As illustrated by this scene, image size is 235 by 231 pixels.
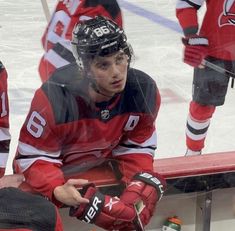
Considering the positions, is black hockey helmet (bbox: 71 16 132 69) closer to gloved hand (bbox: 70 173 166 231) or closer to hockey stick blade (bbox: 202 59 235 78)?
gloved hand (bbox: 70 173 166 231)

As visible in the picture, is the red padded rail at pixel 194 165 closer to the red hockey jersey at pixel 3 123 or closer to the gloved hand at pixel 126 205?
the gloved hand at pixel 126 205

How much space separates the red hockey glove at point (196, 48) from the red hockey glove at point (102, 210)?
549mm

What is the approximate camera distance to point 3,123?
131 cm

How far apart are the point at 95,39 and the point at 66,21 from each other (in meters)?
0.16

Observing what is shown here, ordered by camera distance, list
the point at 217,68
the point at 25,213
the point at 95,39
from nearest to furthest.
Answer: the point at 25,213
the point at 95,39
the point at 217,68

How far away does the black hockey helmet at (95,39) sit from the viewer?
3.87 ft

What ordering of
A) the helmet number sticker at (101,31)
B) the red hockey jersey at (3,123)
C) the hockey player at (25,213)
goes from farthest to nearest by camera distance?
the red hockey jersey at (3,123), the helmet number sticker at (101,31), the hockey player at (25,213)

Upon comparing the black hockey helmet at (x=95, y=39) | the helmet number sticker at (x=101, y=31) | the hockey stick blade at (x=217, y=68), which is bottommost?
the hockey stick blade at (x=217, y=68)

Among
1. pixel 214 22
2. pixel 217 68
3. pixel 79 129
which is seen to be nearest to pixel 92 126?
pixel 79 129

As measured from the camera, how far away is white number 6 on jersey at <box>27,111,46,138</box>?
1219mm

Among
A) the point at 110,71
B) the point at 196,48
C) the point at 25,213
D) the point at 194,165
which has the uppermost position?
the point at 25,213

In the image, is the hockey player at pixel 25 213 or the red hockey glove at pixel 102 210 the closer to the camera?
the hockey player at pixel 25 213

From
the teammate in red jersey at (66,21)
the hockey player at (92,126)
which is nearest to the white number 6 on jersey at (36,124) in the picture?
the hockey player at (92,126)

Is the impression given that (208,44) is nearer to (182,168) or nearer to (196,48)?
(196,48)
